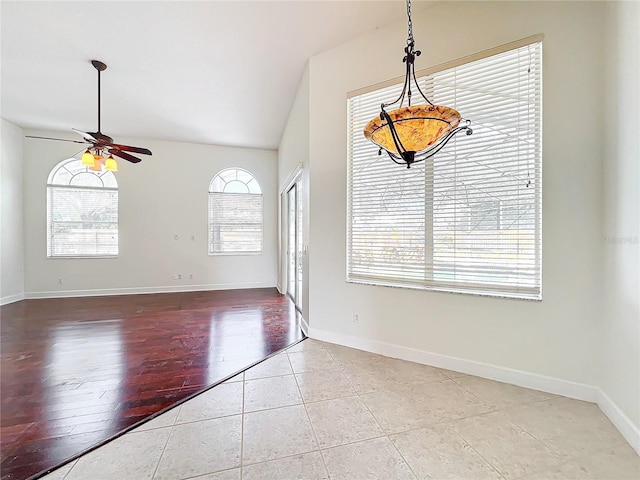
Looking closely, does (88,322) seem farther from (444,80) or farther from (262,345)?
(444,80)

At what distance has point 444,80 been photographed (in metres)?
2.56

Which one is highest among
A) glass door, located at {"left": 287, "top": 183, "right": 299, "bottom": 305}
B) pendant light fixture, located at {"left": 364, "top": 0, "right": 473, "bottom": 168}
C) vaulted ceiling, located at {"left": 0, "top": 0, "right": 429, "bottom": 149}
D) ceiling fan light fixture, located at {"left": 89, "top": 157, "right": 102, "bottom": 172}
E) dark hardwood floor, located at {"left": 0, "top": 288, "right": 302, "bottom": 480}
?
vaulted ceiling, located at {"left": 0, "top": 0, "right": 429, "bottom": 149}

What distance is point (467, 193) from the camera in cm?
248

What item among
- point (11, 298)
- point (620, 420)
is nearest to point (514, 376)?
point (620, 420)

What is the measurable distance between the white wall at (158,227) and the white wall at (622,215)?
582 cm

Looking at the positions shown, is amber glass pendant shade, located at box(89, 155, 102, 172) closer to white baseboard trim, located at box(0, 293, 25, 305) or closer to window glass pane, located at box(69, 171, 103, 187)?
window glass pane, located at box(69, 171, 103, 187)

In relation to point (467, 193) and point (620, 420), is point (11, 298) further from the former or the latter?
point (620, 420)

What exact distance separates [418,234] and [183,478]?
8.13 feet

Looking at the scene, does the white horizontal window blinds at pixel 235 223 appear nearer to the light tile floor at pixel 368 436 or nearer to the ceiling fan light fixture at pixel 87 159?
the ceiling fan light fixture at pixel 87 159

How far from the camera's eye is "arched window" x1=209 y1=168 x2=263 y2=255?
257 inches

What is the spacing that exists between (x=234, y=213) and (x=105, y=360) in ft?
14.0

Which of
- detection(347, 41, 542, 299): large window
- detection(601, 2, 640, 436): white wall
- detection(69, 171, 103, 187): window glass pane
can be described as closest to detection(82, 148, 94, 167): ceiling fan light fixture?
detection(69, 171, 103, 187): window glass pane

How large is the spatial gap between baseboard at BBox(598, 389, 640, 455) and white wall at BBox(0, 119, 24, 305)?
8.28 meters

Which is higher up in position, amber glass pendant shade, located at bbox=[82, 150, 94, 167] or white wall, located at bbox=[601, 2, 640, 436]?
amber glass pendant shade, located at bbox=[82, 150, 94, 167]
